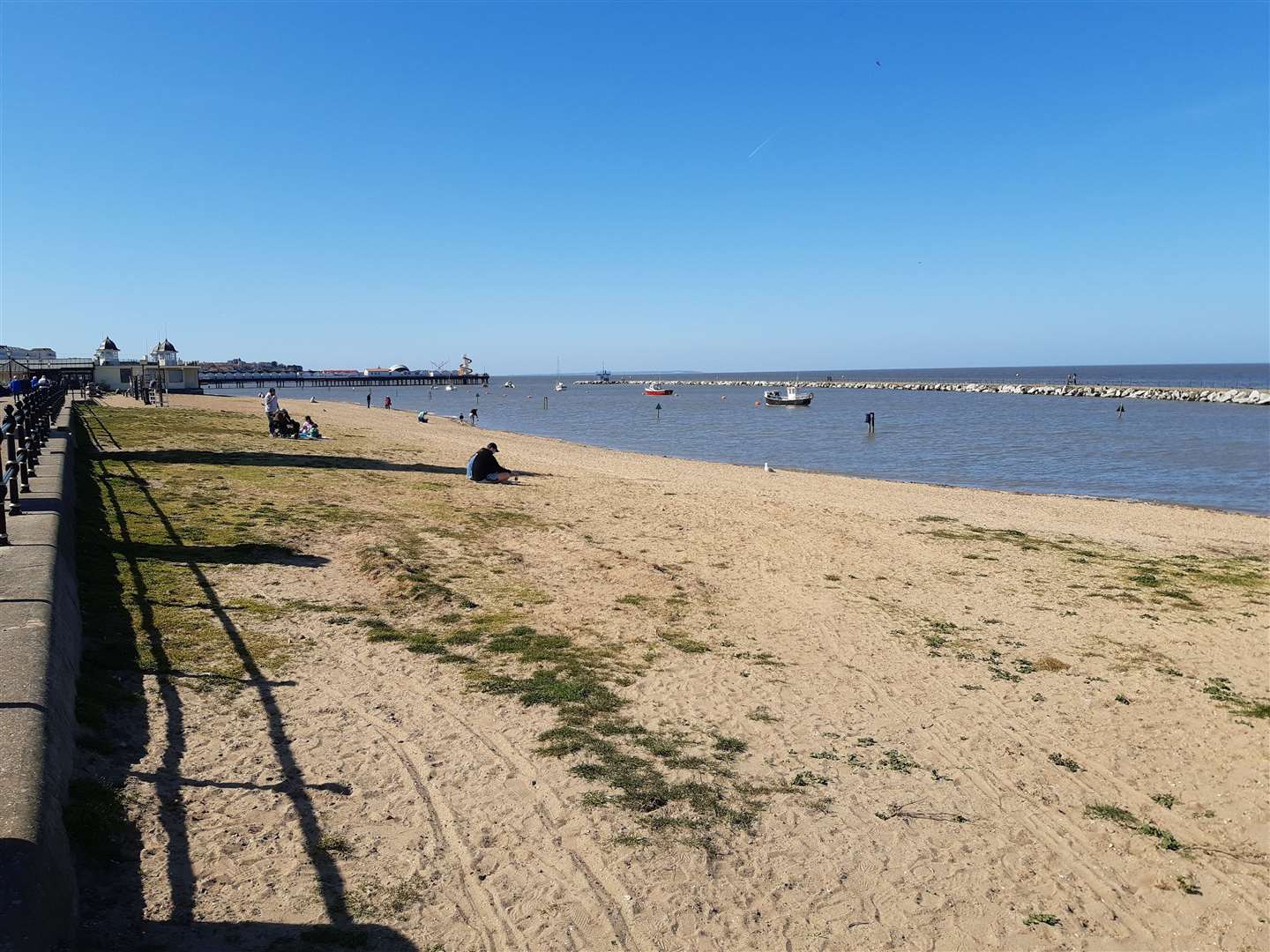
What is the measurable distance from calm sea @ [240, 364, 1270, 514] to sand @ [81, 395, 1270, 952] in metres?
17.1

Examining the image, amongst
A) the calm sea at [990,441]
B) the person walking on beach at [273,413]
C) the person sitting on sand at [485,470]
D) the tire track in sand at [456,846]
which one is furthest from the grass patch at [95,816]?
the person walking on beach at [273,413]

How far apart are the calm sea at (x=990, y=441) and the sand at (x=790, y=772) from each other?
56.0 ft

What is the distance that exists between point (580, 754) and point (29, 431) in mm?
11559

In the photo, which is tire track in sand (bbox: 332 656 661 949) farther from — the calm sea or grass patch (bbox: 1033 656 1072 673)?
the calm sea

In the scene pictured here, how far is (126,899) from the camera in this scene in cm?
400

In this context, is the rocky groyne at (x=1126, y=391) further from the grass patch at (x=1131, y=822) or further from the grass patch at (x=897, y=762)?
the grass patch at (x=897, y=762)

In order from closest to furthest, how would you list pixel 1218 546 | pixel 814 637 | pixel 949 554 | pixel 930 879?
pixel 930 879
pixel 814 637
pixel 949 554
pixel 1218 546

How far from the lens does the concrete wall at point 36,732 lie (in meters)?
3.31

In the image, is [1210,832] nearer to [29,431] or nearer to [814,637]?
[814,637]

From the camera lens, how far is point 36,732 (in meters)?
4.45

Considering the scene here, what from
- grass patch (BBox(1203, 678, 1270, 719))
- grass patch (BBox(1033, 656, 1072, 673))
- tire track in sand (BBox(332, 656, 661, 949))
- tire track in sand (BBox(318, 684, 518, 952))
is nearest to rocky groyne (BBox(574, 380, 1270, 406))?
grass patch (BBox(1203, 678, 1270, 719))

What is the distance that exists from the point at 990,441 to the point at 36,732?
49.6 m

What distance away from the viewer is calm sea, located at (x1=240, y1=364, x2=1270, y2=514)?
2998cm

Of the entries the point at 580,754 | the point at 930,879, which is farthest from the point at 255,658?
the point at 930,879
